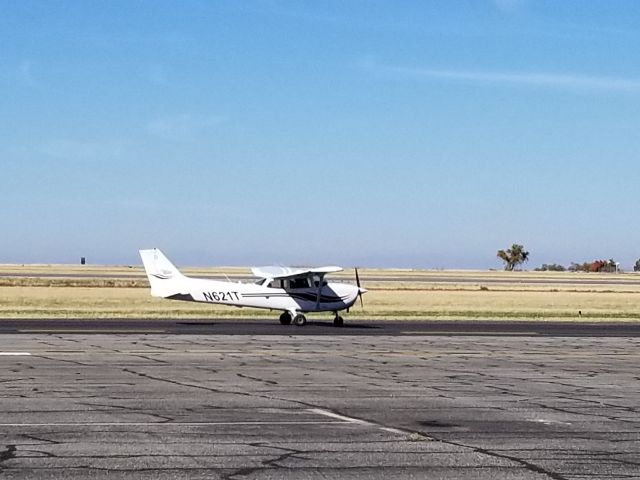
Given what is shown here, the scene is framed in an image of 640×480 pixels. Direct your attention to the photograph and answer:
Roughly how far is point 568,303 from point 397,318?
26.2m

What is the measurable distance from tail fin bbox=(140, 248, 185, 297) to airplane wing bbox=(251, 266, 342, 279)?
330 cm

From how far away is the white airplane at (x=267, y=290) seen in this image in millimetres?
42938

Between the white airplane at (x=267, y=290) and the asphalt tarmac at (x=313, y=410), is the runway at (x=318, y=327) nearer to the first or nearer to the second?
the white airplane at (x=267, y=290)

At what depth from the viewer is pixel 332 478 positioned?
36.5 feet

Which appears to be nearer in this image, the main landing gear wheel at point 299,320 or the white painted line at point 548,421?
the white painted line at point 548,421

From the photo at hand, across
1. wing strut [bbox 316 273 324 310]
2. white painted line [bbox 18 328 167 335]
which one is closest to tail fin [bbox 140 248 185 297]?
wing strut [bbox 316 273 324 310]

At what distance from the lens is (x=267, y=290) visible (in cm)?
4350

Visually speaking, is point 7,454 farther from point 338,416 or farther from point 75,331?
point 75,331

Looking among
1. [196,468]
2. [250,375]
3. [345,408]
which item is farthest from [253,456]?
[250,375]

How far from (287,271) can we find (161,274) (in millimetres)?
5182

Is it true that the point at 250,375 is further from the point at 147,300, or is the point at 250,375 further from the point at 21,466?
the point at 147,300

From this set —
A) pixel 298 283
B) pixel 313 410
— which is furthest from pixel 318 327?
pixel 313 410

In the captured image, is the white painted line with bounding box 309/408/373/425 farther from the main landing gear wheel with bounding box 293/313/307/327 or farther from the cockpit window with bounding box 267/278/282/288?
the cockpit window with bounding box 267/278/282/288

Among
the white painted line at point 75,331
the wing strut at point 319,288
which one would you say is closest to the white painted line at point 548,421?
the white painted line at point 75,331
